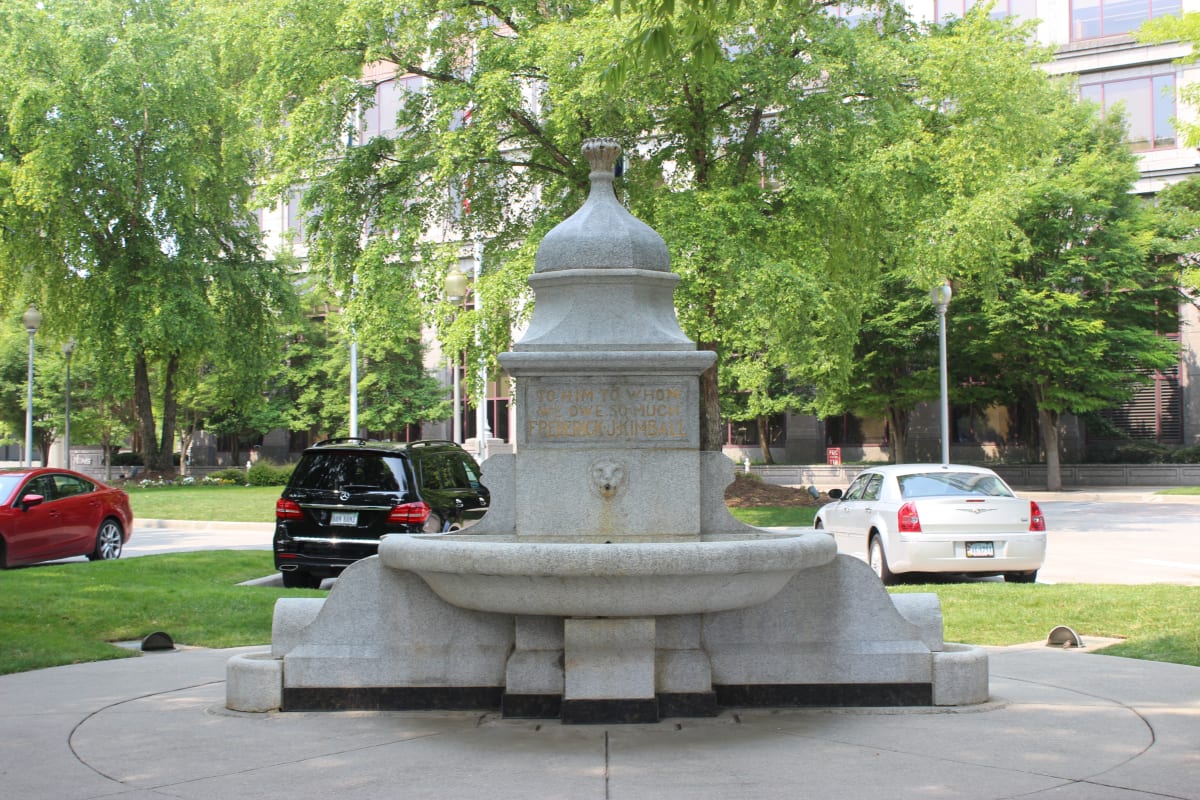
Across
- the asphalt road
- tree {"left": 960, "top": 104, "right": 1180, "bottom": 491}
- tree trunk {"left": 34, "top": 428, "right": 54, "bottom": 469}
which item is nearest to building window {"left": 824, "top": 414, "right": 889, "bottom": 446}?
tree {"left": 960, "top": 104, "right": 1180, "bottom": 491}

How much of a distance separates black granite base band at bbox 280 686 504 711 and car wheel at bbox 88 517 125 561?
11753 millimetres

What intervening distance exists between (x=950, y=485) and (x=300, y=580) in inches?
328

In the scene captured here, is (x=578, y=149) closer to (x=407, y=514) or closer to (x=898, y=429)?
(x=407, y=514)

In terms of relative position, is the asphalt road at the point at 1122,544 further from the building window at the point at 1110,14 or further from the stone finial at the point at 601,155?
the building window at the point at 1110,14

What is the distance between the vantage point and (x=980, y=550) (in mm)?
14242

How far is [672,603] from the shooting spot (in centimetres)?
636

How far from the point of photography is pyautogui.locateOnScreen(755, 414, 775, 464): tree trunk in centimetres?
4825

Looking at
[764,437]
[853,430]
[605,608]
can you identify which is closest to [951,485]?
[605,608]

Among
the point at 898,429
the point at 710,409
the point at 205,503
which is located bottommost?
the point at 205,503

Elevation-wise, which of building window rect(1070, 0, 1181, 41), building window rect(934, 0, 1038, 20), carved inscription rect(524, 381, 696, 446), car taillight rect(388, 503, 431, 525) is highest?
building window rect(934, 0, 1038, 20)

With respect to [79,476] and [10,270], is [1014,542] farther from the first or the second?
[10,270]

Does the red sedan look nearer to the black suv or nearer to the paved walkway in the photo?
the black suv

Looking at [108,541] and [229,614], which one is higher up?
[108,541]

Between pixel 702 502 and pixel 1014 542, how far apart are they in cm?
808
